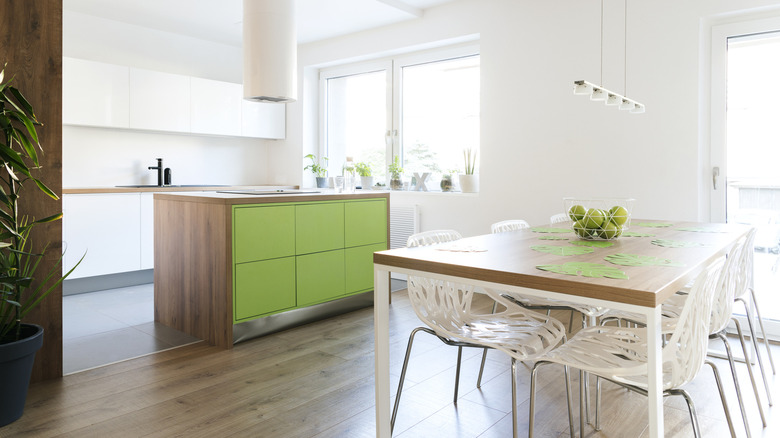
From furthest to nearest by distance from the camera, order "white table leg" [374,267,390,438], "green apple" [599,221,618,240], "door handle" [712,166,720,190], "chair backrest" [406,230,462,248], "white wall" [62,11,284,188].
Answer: "white wall" [62,11,284,188] → "door handle" [712,166,720,190] → "chair backrest" [406,230,462,248] → "green apple" [599,221,618,240] → "white table leg" [374,267,390,438]

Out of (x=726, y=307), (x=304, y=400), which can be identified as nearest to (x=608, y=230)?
(x=726, y=307)

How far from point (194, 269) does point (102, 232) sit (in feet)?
5.63

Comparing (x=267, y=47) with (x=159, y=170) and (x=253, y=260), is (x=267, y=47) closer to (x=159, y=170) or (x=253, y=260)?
(x=253, y=260)

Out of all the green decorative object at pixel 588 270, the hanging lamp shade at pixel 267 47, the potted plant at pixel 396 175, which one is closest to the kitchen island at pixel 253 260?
the hanging lamp shade at pixel 267 47

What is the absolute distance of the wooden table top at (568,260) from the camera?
51.7 inches

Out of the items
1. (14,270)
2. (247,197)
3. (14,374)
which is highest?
(247,197)

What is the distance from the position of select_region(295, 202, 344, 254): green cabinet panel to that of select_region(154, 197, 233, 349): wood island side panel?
0.56m

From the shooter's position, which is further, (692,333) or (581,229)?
(581,229)

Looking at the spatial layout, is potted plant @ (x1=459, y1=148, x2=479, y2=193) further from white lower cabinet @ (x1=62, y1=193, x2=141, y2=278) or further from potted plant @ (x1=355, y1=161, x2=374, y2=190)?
white lower cabinet @ (x1=62, y1=193, x2=141, y2=278)

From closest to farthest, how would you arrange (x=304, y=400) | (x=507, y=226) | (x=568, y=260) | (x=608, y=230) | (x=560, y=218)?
(x=568, y=260)
(x=608, y=230)
(x=304, y=400)
(x=507, y=226)
(x=560, y=218)

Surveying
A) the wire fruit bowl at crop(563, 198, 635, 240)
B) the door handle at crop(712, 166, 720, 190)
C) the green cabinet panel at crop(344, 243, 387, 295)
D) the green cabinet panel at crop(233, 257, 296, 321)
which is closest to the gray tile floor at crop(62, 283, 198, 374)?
the green cabinet panel at crop(233, 257, 296, 321)

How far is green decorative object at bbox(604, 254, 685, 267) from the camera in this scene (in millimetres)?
1634

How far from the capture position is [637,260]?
5.60 ft

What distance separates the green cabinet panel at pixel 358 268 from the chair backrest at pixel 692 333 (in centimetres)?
264
